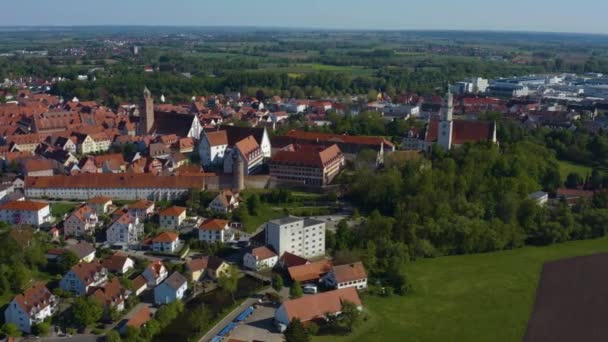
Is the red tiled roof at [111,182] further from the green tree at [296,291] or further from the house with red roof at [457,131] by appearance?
the house with red roof at [457,131]

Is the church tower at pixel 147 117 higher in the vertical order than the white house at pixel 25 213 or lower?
higher

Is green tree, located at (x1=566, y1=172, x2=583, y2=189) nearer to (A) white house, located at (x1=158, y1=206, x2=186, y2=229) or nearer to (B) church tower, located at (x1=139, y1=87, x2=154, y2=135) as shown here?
(A) white house, located at (x1=158, y1=206, x2=186, y2=229)

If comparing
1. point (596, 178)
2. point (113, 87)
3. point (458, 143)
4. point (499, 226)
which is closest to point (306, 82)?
point (113, 87)

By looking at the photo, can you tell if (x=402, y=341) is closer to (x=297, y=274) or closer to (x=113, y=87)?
(x=297, y=274)

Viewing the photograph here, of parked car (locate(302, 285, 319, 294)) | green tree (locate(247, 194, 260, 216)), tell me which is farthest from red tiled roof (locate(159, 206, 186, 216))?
parked car (locate(302, 285, 319, 294))

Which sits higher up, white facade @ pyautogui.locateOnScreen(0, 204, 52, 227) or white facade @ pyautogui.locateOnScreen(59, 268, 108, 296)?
white facade @ pyautogui.locateOnScreen(0, 204, 52, 227)

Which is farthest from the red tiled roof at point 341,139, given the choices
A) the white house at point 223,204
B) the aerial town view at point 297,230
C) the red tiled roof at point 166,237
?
the red tiled roof at point 166,237
